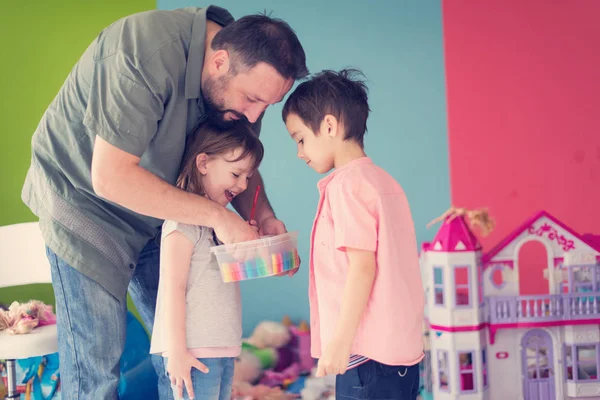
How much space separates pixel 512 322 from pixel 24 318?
158 cm

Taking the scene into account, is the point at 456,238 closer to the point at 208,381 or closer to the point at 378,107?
the point at 378,107

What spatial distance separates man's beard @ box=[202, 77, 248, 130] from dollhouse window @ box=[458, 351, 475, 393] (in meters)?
1.27

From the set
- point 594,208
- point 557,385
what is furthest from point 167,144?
point 594,208

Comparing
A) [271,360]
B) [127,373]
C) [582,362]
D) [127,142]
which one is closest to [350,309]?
[127,142]

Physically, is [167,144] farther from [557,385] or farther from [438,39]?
[438,39]

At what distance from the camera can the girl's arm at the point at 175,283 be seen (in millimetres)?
1315

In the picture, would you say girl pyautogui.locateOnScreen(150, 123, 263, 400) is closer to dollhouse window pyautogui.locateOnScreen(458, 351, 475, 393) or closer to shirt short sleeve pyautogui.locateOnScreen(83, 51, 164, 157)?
shirt short sleeve pyautogui.locateOnScreen(83, 51, 164, 157)

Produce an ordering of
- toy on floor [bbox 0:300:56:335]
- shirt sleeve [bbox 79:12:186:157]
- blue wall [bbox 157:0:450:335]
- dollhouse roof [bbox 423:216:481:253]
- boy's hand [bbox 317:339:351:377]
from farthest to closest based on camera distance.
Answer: blue wall [bbox 157:0:450:335] → dollhouse roof [bbox 423:216:481:253] → toy on floor [bbox 0:300:56:335] → shirt sleeve [bbox 79:12:186:157] → boy's hand [bbox 317:339:351:377]

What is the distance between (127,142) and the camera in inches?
50.5

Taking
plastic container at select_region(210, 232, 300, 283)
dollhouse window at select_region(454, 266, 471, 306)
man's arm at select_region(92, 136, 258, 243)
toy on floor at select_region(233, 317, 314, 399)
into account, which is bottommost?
toy on floor at select_region(233, 317, 314, 399)

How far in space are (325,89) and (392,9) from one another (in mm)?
1751

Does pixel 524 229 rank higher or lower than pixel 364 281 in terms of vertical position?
higher

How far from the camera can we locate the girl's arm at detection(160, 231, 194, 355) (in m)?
1.32

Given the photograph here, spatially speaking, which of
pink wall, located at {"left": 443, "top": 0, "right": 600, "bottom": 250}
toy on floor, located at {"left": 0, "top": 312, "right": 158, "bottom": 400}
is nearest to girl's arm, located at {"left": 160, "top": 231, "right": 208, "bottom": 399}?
toy on floor, located at {"left": 0, "top": 312, "right": 158, "bottom": 400}
